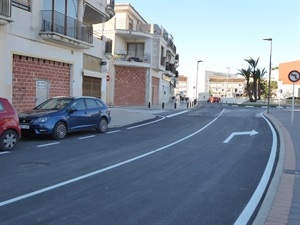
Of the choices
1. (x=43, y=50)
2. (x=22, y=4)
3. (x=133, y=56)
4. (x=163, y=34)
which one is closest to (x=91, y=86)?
(x=43, y=50)

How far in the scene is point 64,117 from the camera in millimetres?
14016

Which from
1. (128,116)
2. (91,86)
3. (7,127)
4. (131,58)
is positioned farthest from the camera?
(131,58)

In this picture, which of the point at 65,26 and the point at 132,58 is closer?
the point at 65,26

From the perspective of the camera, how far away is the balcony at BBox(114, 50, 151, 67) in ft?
141

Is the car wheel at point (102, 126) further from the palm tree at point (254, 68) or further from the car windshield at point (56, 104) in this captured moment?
the palm tree at point (254, 68)

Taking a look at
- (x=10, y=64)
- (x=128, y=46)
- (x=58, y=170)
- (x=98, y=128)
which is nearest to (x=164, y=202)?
(x=58, y=170)

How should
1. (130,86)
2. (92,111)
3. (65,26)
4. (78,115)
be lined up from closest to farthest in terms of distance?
(78,115) → (92,111) → (65,26) → (130,86)

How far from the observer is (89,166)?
8.79 m

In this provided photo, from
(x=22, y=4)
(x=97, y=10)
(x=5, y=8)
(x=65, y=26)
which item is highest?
(x=97, y=10)

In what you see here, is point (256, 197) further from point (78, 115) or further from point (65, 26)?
point (65, 26)

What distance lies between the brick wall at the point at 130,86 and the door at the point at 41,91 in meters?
22.3

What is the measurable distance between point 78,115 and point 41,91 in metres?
6.66

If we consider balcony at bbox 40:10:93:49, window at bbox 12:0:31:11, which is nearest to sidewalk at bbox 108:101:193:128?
balcony at bbox 40:10:93:49

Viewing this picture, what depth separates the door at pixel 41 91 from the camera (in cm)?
2025
